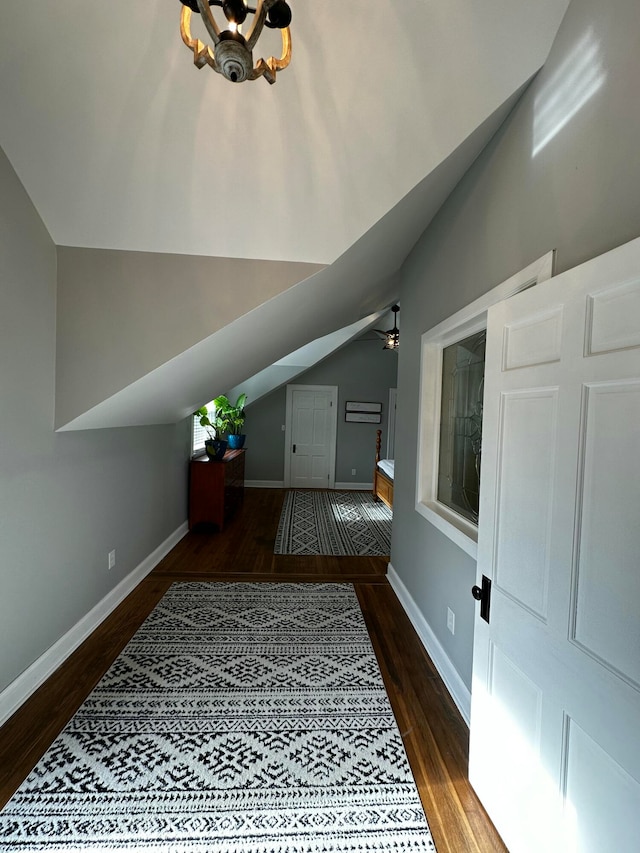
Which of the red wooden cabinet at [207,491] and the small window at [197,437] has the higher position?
the small window at [197,437]

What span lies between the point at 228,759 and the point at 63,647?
4.06 feet

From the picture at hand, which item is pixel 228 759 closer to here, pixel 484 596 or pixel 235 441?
pixel 484 596

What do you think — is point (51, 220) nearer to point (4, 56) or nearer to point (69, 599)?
point (4, 56)

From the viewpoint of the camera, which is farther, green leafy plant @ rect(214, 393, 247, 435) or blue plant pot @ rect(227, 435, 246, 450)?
blue plant pot @ rect(227, 435, 246, 450)

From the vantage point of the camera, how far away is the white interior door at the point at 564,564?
0.90 m

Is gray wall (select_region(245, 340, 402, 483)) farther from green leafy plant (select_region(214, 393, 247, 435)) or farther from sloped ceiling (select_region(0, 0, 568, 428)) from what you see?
sloped ceiling (select_region(0, 0, 568, 428))

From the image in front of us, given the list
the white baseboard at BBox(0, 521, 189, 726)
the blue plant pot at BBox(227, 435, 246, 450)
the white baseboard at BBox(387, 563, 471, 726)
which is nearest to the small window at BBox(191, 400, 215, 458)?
the blue plant pot at BBox(227, 435, 246, 450)

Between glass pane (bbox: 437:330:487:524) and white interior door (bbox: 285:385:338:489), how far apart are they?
512 centimetres

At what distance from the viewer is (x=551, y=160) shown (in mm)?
1379

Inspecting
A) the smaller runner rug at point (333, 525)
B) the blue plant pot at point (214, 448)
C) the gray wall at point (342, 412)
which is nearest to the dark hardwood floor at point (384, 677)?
the smaller runner rug at point (333, 525)

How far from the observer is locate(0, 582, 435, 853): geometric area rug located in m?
1.38

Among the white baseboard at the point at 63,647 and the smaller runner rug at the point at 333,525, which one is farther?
the smaller runner rug at the point at 333,525

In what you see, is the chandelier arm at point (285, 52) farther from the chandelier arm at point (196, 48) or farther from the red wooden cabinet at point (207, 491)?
the red wooden cabinet at point (207, 491)

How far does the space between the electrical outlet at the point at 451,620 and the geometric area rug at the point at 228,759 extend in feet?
1.55
